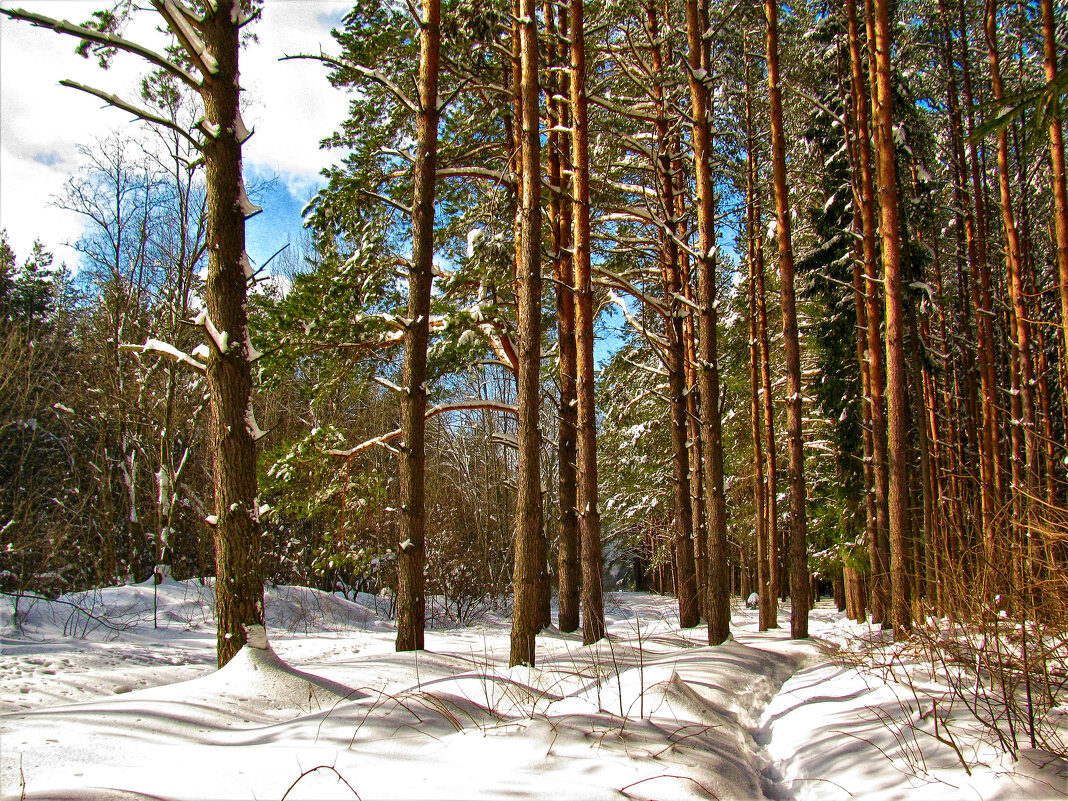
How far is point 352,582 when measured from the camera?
57.1 feet

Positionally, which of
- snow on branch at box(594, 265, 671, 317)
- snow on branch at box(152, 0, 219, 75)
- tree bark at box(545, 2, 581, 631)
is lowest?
tree bark at box(545, 2, 581, 631)

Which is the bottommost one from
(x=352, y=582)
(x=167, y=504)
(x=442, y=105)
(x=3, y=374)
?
(x=352, y=582)

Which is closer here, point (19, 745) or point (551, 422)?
point (19, 745)

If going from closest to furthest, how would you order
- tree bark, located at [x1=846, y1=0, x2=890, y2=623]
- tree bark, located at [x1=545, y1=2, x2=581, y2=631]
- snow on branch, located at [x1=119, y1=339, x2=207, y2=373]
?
snow on branch, located at [x1=119, y1=339, x2=207, y2=373] → tree bark, located at [x1=545, y1=2, x2=581, y2=631] → tree bark, located at [x1=846, y1=0, x2=890, y2=623]

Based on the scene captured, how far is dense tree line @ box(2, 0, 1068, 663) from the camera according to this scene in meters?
6.58

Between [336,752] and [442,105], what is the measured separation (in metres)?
7.08

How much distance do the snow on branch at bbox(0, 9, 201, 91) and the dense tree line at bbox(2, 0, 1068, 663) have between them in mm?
45

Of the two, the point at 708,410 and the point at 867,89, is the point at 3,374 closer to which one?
the point at 708,410

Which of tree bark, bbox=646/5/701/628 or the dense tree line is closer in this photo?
the dense tree line

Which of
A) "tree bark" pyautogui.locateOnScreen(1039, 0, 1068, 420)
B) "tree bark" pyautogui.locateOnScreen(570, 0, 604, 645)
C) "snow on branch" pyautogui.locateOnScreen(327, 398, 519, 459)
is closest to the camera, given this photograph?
"snow on branch" pyautogui.locateOnScreen(327, 398, 519, 459)

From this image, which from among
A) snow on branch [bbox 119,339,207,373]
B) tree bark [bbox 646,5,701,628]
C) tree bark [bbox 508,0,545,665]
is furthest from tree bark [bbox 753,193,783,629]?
snow on branch [bbox 119,339,207,373]

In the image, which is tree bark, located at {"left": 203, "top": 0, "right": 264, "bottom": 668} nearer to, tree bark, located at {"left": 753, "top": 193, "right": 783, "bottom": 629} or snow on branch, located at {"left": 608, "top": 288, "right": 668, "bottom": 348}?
snow on branch, located at {"left": 608, "top": 288, "right": 668, "bottom": 348}

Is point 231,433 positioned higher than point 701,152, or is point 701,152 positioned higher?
point 701,152

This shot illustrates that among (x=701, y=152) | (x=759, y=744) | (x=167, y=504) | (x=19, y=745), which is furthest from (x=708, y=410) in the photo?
(x=167, y=504)
